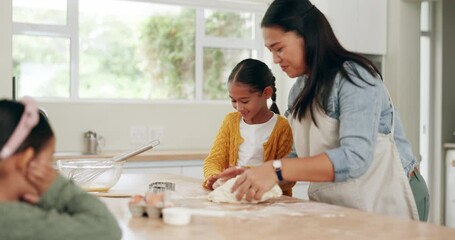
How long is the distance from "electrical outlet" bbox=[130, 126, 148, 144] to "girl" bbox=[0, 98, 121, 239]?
3252 millimetres

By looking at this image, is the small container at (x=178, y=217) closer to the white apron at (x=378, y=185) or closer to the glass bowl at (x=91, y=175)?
the white apron at (x=378, y=185)

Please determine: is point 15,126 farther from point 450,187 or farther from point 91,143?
point 450,187

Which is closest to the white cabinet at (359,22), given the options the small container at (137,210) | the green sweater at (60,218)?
the small container at (137,210)

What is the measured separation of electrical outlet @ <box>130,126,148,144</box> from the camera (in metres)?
4.28

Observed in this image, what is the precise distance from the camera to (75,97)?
4.18 meters

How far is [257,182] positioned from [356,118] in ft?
1.06

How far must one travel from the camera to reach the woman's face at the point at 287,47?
1726mm

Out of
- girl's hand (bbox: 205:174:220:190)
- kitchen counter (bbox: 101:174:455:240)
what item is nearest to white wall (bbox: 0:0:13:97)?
girl's hand (bbox: 205:174:220:190)

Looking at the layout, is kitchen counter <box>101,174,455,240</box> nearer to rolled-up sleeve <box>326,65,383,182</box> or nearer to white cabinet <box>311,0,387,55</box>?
Answer: rolled-up sleeve <box>326,65,383,182</box>

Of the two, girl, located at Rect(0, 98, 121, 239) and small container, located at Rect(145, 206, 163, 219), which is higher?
girl, located at Rect(0, 98, 121, 239)

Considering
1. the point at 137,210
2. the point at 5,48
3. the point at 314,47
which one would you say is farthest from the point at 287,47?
the point at 5,48

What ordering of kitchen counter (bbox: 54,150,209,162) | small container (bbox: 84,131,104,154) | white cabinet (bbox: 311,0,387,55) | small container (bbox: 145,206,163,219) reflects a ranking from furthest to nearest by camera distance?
white cabinet (bbox: 311,0,387,55) < small container (bbox: 84,131,104,154) < kitchen counter (bbox: 54,150,209,162) < small container (bbox: 145,206,163,219)

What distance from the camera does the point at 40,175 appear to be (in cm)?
100

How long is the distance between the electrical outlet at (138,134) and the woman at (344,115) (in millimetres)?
2623
